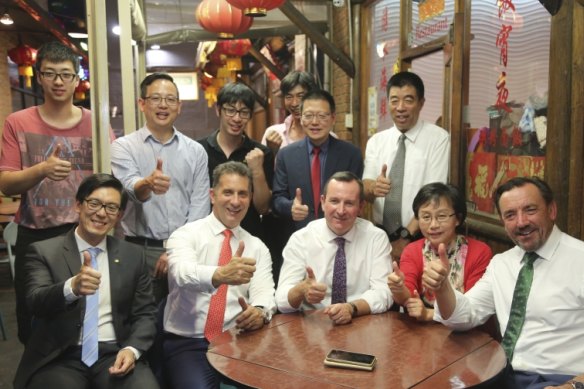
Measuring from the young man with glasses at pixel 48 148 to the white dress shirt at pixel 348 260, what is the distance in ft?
3.96

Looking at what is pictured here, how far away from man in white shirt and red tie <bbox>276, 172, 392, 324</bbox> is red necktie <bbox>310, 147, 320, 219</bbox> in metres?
0.57

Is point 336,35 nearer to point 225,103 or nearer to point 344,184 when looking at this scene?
point 225,103

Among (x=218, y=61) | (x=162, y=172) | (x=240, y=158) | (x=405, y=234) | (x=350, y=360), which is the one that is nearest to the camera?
(x=350, y=360)

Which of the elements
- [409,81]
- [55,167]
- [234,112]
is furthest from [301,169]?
[55,167]

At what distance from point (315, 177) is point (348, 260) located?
0.81 meters

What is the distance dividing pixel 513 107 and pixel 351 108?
3.21m

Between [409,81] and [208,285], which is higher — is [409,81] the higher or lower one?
the higher one

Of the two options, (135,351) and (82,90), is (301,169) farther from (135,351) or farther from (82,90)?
(82,90)

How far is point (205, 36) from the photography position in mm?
6555

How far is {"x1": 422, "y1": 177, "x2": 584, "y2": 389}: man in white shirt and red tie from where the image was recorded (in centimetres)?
226

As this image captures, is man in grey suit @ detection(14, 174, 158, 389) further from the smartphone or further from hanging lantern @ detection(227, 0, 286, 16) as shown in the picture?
hanging lantern @ detection(227, 0, 286, 16)

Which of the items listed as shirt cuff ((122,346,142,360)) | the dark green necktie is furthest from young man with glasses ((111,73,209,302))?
the dark green necktie

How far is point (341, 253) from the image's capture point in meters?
2.85

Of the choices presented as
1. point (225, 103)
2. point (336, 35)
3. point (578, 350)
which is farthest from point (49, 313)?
point (336, 35)
